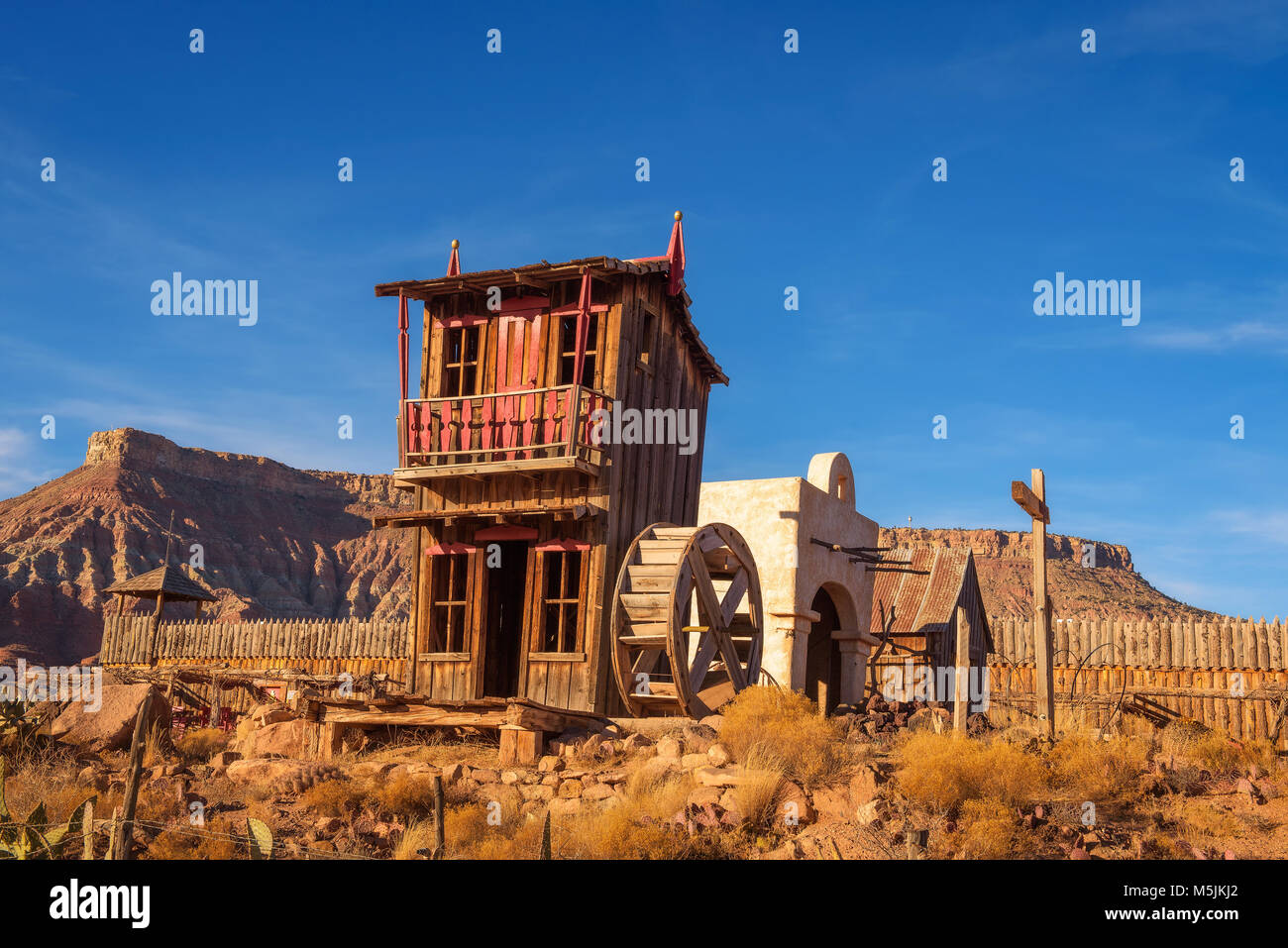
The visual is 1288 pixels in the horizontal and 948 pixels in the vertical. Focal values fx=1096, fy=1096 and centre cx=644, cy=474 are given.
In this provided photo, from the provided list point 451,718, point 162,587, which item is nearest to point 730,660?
point 451,718

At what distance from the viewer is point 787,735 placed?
11750 mm

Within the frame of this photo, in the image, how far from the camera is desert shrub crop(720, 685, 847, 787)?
11.4m

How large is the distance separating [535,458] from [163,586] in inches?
674

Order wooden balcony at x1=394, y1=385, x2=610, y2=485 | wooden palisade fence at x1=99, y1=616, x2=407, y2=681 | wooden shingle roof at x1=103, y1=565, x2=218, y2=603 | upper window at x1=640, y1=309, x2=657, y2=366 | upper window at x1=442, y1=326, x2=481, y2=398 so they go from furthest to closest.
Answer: wooden shingle roof at x1=103, y1=565, x2=218, y2=603, wooden palisade fence at x1=99, y1=616, x2=407, y2=681, upper window at x1=442, y1=326, x2=481, y2=398, upper window at x1=640, y1=309, x2=657, y2=366, wooden balcony at x1=394, y1=385, x2=610, y2=485

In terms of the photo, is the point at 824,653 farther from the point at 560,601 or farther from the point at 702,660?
the point at 560,601

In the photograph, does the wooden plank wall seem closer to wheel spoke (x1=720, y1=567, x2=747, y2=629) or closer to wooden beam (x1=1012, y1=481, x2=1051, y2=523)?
wheel spoke (x1=720, y1=567, x2=747, y2=629)

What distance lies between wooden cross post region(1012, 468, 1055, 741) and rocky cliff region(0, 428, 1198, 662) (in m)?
53.8

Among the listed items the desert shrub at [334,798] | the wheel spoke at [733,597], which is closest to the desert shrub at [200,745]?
the desert shrub at [334,798]

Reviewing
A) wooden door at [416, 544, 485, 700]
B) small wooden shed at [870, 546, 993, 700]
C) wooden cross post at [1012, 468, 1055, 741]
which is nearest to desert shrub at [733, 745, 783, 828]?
wooden cross post at [1012, 468, 1055, 741]

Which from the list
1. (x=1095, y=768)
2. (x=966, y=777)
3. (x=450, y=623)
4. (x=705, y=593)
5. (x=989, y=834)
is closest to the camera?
(x=989, y=834)

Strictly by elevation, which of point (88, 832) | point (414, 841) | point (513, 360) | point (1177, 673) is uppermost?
point (513, 360)

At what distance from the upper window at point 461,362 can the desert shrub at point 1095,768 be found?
31.9 feet

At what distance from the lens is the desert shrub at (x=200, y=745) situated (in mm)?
15367
